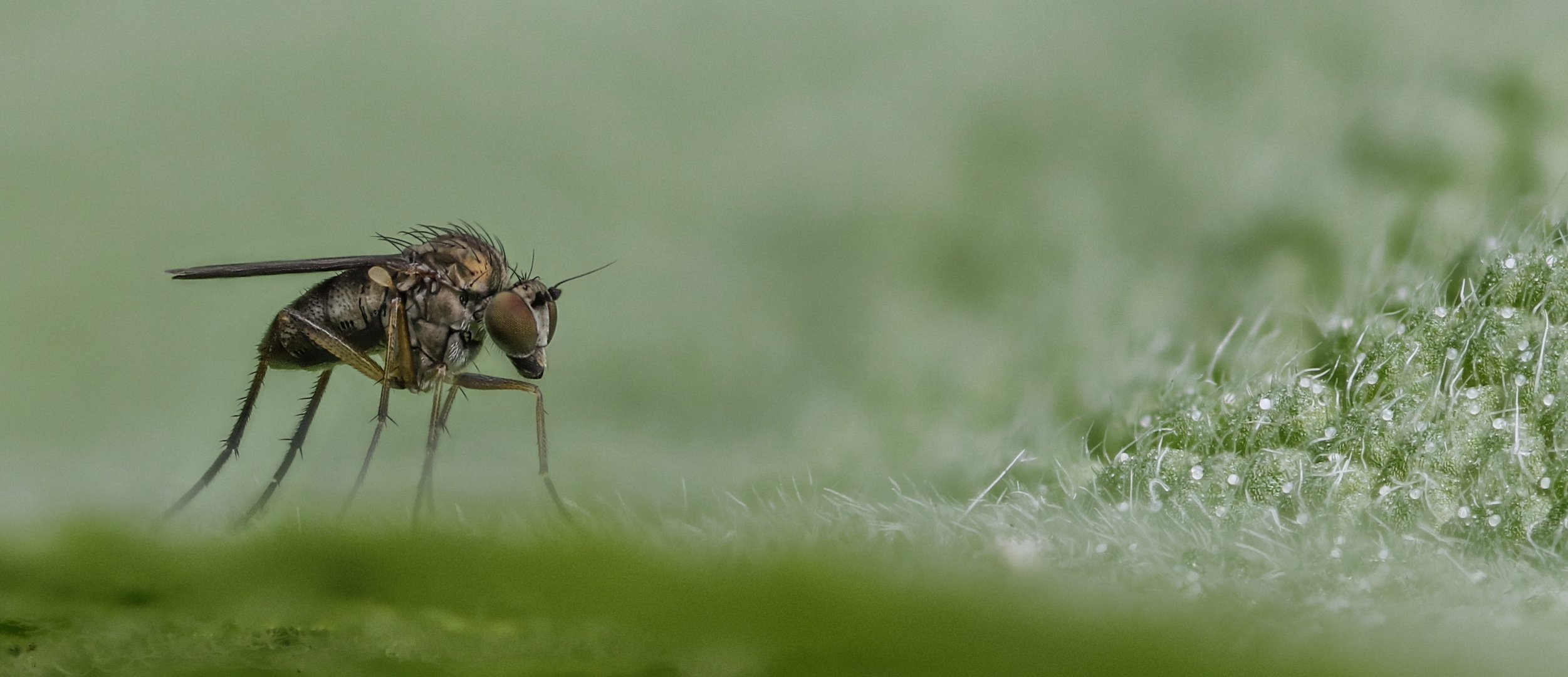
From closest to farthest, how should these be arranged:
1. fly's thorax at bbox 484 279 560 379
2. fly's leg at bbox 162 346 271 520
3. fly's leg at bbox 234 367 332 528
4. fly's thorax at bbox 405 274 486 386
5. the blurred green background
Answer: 1. fly's leg at bbox 234 367 332 528
2. fly's leg at bbox 162 346 271 520
3. the blurred green background
4. fly's thorax at bbox 484 279 560 379
5. fly's thorax at bbox 405 274 486 386

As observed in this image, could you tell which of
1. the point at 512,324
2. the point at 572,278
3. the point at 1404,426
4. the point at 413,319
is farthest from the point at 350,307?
the point at 1404,426

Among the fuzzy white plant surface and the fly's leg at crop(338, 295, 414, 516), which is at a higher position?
the fuzzy white plant surface

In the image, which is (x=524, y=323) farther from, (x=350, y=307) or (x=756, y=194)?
(x=756, y=194)

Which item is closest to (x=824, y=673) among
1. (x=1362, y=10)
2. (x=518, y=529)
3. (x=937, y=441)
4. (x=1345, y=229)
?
(x=518, y=529)

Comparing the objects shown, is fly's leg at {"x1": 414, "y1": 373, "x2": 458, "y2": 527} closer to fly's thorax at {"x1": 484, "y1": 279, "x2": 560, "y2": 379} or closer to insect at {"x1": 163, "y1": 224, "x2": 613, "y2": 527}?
insect at {"x1": 163, "y1": 224, "x2": 613, "y2": 527}

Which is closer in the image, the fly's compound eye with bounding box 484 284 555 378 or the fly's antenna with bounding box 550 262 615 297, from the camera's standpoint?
the fly's antenna with bounding box 550 262 615 297

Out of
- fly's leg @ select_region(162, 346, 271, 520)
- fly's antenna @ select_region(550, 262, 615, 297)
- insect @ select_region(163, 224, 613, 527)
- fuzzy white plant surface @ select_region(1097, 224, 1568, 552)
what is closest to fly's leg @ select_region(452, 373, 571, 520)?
insect @ select_region(163, 224, 613, 527)
